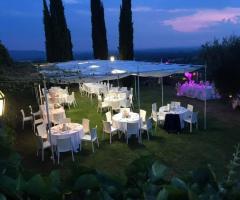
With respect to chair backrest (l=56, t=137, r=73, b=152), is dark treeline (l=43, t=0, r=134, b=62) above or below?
above

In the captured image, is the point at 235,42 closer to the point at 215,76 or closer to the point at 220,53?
the point at 220,53

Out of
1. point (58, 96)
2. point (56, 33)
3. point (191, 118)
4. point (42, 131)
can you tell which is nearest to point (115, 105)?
point (58, 96)

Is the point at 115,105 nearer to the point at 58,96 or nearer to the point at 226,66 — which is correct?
the point at 58,96

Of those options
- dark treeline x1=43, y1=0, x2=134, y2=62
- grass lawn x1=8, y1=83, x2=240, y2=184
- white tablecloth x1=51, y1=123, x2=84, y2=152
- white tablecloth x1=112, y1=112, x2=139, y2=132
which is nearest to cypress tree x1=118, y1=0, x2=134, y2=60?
dark treeline x1=43, y1=0, x2=134, y2=62

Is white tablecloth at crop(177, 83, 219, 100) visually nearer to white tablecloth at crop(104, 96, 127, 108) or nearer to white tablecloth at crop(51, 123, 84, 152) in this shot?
white tablecloth at crop(104, 96, 127, 108)

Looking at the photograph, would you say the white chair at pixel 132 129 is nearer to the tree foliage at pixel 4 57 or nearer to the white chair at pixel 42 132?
the white chair at pixel 42 132

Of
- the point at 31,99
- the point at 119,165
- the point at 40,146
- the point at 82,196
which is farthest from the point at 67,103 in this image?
the point at 82,196

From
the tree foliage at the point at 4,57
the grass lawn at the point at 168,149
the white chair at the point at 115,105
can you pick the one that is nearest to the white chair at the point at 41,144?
the grass lawn at the point at 168,149

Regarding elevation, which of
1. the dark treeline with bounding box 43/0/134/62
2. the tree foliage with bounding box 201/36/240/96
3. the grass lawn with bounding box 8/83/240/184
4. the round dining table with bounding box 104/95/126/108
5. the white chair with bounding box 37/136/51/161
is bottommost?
the grass lawn with bounding box 8/83/240/184

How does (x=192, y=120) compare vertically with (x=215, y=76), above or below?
below

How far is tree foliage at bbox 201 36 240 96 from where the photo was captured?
13.5 metres

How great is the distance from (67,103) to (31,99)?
2066mm

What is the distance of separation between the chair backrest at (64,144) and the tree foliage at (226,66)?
8.24 metres

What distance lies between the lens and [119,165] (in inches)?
330
